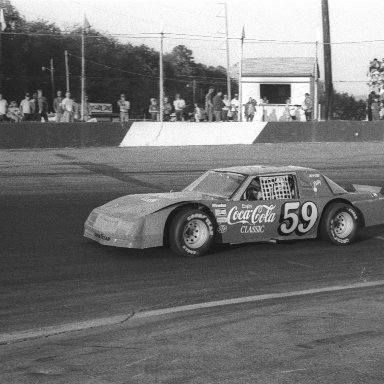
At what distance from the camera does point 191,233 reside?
9719mm

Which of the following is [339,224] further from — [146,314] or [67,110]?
[67,110]

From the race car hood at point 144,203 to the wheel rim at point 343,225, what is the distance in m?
1.78

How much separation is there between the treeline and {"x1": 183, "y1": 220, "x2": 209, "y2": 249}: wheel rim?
34155mm

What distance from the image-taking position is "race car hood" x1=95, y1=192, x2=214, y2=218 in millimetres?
9625

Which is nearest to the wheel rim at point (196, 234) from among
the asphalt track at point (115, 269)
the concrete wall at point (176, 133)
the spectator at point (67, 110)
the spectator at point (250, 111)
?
the asphalt track at point (115, 269)

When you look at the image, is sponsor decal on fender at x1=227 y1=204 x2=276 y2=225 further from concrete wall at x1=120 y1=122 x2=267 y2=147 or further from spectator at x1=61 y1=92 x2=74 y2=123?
spectator at x1=61 y1=92 x2=74 y2=123

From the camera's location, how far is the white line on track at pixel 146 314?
6.30 m

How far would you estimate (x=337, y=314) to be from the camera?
7.01m

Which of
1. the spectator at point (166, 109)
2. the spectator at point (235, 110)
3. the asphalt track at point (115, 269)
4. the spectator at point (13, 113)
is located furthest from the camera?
the spectator at point (235, 110)

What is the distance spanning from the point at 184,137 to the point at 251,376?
18.6m

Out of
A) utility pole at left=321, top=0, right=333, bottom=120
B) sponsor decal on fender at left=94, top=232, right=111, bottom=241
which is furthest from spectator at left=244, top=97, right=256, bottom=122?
sponsor decal on fender at left=94, top=232, right=111, bottom=241

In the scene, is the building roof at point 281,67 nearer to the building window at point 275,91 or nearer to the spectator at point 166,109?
the building window at point 275,91

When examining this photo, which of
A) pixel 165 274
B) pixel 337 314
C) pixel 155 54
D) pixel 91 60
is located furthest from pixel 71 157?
pixel 155 54

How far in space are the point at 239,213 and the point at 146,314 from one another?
3.22m
